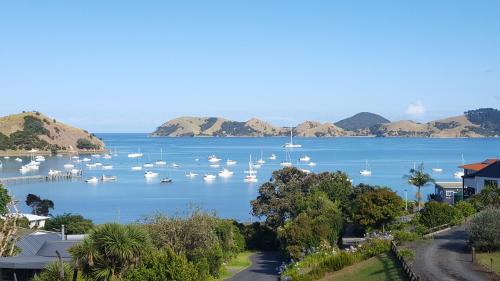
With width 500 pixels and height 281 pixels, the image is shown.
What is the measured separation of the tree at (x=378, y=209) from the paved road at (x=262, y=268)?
6050 millimetres

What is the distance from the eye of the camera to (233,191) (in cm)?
11150

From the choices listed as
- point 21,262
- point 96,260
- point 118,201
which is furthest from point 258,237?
point 118,201

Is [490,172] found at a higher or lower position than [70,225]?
higher

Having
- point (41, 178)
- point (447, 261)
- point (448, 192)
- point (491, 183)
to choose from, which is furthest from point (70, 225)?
point (41, 178)

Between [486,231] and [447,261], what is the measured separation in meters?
2.73

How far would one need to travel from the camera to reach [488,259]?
26500 millimetres

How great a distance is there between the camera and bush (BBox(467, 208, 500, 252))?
27891mm

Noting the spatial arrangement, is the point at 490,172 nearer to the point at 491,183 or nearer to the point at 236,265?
the point at 491,183

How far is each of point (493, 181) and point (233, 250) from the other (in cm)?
1957

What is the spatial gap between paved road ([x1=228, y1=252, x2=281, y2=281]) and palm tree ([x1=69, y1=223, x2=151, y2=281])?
16.5m

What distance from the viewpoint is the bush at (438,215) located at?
36875mm

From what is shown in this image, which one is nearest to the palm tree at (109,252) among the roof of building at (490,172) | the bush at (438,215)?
the bush at (438,215)

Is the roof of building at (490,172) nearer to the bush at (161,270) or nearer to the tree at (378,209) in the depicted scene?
the tree at (378,209)

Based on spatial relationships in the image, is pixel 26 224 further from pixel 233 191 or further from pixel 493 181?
pixel 233 191
